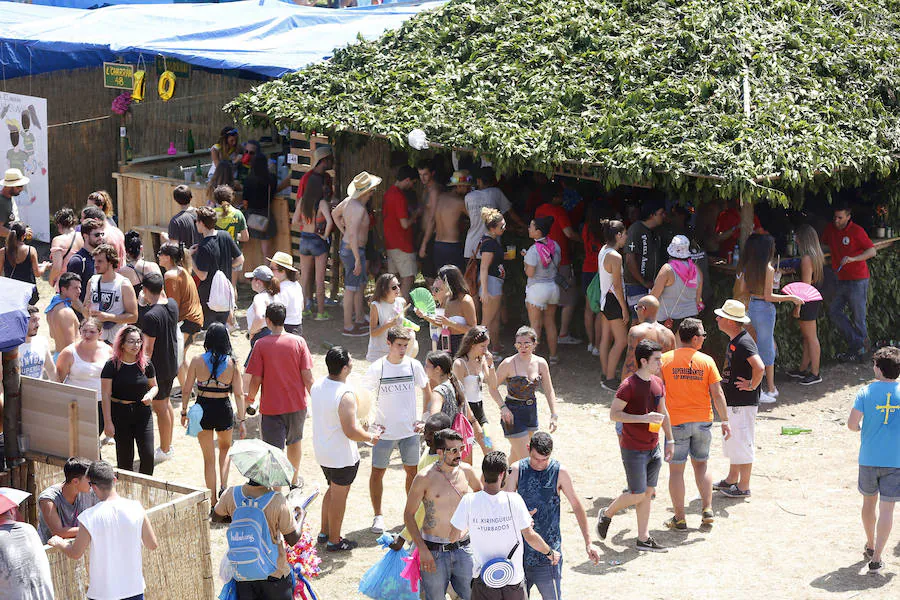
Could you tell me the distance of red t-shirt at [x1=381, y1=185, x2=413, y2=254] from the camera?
14180mm

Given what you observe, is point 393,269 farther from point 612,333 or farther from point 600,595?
point 600,595

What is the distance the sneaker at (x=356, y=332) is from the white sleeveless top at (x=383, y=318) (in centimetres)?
363

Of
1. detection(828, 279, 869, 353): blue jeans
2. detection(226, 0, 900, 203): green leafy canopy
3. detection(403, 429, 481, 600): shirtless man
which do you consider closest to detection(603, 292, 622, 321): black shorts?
detection(226, 0, 900, 203): green leafy canopy

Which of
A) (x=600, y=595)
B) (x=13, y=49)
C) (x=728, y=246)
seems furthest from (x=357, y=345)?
(x=13, y=49)

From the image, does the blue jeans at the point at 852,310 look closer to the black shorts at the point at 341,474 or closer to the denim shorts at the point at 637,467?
the denim shorts at the point at 637,467

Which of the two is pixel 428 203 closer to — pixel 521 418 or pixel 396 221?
pixel 396 221

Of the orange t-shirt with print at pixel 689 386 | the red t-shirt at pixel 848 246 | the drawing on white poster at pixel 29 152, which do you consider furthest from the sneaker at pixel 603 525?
the drawing on white poster at pixel 29 152

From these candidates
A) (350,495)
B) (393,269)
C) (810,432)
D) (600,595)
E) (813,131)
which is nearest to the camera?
(600,595)

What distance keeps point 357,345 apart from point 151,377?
5.00m

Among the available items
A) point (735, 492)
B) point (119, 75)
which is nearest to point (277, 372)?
point (735, 492)

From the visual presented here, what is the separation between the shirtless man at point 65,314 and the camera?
10086 mm

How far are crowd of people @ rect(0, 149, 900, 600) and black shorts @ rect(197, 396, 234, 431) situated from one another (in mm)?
18

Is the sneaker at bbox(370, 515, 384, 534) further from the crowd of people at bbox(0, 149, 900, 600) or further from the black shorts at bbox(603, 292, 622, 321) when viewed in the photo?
the black shorts at bbox(603, 292, 622, 321)

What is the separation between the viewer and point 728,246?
12.7 meters
